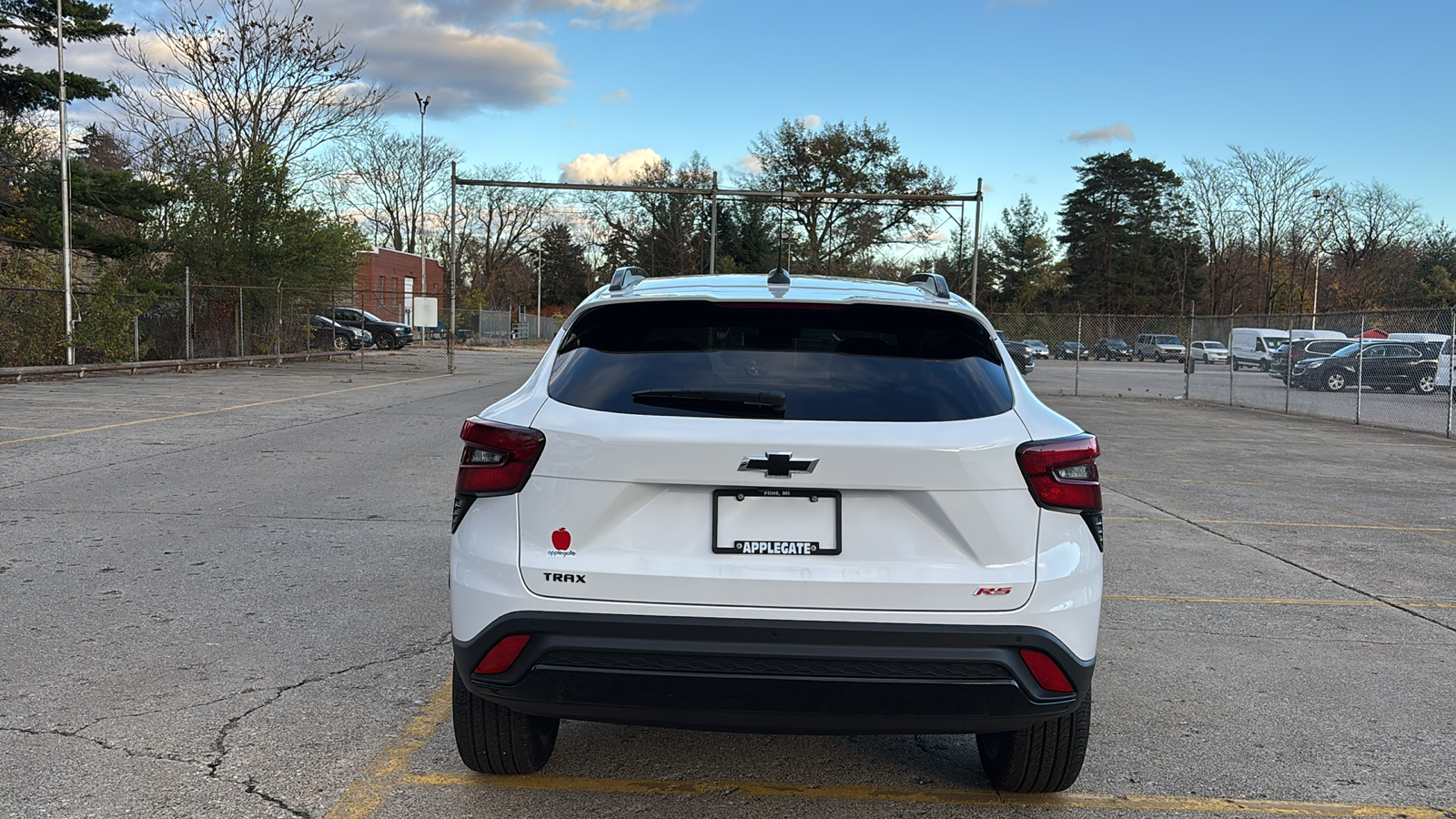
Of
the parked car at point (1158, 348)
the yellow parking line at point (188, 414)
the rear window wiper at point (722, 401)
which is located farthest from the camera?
the parked car at point (1158, 348)

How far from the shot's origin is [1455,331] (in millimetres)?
18094

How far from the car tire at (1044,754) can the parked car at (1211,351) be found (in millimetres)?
29481

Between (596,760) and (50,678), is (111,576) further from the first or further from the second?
(596,760)

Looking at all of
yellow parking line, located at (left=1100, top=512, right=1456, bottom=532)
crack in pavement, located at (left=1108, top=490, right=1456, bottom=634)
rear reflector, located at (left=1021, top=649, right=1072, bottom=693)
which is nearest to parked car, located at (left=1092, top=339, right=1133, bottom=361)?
yellow parking line, located at (left=1100, top=512, right=1456, bottom=532)

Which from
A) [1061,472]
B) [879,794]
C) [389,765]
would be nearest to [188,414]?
[389,765]

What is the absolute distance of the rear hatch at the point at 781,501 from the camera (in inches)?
116

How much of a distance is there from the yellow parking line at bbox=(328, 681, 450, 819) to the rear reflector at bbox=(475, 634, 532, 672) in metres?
0.69

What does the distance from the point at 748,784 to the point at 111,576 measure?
4438 millimetres

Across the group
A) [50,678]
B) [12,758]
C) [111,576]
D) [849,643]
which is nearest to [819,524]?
[849,643]

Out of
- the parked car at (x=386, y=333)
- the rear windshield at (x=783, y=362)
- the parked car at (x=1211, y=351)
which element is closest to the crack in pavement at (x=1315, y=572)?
the rear windshield at (x=783, y=362)

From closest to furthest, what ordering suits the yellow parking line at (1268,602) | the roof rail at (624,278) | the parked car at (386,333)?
the roof rail at (624,278) < the yellow parking line at (1268,602) < the parked car at (386,333)

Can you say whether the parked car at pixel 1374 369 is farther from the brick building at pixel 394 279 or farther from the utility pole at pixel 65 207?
the brick building at pixel 394 279

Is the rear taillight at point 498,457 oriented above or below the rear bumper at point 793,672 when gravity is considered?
above

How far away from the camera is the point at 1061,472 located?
10.1 feet
